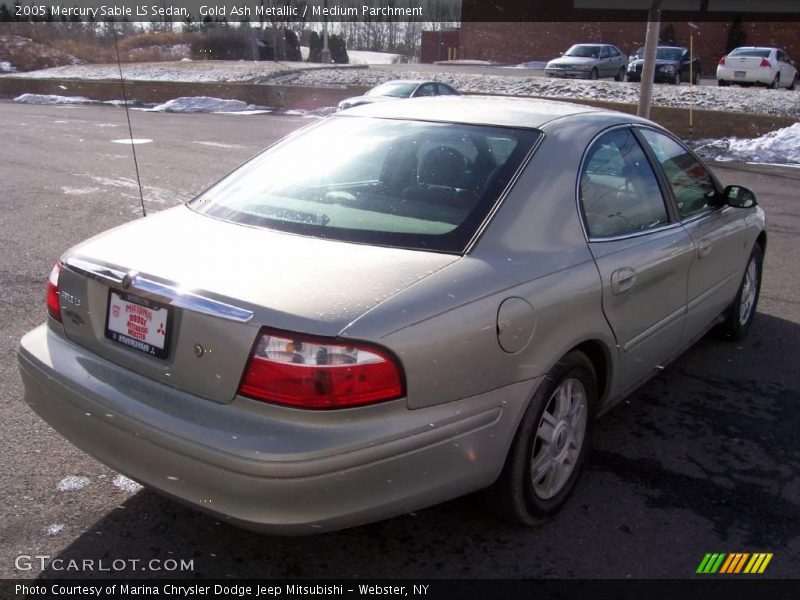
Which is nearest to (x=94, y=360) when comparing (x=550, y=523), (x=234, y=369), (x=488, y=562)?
(x=234, y=369)

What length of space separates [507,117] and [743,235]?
211 cm

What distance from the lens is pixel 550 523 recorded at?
300 centimetres

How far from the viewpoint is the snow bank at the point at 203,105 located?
82.2 ft

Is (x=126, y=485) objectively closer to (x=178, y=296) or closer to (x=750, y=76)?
(x=178, y=296)

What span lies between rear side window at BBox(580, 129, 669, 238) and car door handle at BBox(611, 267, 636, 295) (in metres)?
0.17

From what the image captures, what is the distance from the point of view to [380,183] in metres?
3.19

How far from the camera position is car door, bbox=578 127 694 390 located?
317 cm

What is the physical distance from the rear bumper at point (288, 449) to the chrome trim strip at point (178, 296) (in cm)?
27

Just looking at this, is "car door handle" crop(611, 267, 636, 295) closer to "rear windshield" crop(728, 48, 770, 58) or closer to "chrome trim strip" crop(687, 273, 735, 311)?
"chrome trim strip" crop(687, 273, 735, 311)

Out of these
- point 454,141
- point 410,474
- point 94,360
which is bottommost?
point 410,474

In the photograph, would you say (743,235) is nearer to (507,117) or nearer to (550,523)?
(507,117)

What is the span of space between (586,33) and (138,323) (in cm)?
5006

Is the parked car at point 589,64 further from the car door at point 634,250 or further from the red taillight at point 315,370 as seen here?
the red taillight at point 315,370

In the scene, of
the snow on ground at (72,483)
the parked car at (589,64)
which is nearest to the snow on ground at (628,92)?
the parked car at (589,64)
